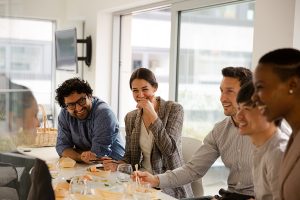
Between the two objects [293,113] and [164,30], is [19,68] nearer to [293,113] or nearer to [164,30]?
[293,113]

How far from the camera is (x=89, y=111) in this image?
293 centimetres

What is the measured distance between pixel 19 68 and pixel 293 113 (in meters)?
0.76

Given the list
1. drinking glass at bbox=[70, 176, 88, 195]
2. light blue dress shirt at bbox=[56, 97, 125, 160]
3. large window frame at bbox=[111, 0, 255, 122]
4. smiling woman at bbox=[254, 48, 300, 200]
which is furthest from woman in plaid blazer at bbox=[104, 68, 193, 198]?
smiling woman at bbox=[254, 48, 300, 200]

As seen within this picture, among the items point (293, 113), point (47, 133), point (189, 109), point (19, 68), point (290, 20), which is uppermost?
point (290, 20)

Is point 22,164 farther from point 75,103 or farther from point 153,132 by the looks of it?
point 75,103

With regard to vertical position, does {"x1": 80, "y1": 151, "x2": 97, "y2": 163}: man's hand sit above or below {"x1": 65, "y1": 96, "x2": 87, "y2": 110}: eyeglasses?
below

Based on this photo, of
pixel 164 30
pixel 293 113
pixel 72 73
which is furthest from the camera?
pixel 164 30

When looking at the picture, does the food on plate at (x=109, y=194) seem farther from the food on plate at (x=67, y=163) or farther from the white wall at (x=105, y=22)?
the white wall at (x=105, y=22)

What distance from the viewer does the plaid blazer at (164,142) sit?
2.52m

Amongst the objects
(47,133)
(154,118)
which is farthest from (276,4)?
(47,133)

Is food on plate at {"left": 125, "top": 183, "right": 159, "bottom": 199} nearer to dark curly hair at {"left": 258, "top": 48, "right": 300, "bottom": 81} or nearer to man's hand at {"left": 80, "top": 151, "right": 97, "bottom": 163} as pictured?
man's hand at {"left": 80, "top": 151, "right": 97, "bottom": 163}

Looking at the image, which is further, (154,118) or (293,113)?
(154,118)

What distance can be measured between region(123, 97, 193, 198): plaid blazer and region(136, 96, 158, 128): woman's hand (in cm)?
4

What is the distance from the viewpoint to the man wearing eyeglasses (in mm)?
2803
